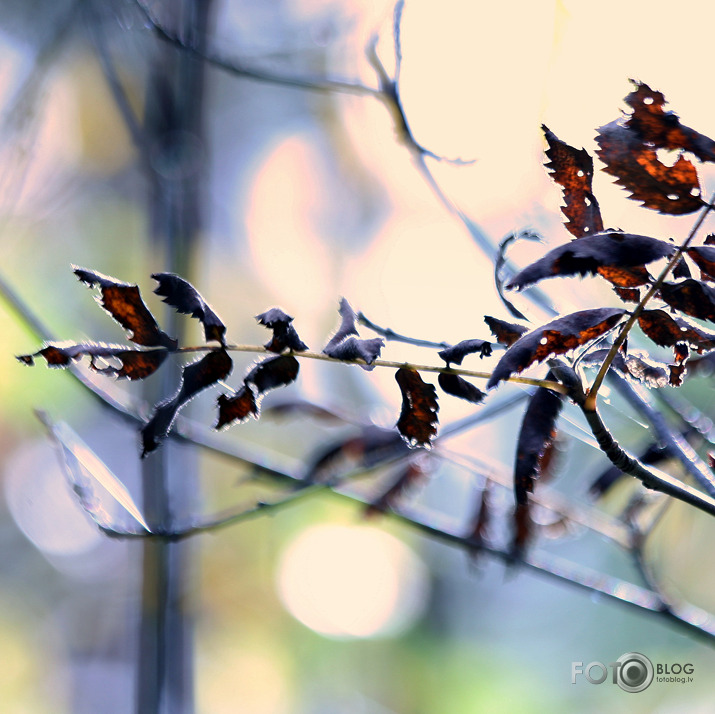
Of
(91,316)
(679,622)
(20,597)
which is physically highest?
(91,316)

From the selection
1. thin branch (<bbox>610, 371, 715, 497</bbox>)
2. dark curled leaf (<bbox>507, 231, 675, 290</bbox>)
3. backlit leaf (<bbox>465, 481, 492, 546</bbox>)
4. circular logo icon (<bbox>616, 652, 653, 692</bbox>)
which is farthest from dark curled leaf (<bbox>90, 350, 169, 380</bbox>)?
circular logo icon (<bbox>616, 652, 653, 692</bbox>)

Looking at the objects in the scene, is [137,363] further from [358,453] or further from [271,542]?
[271,542]

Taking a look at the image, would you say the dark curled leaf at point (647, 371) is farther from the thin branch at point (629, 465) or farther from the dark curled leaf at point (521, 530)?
the dark curled leaf at point (521, 530)

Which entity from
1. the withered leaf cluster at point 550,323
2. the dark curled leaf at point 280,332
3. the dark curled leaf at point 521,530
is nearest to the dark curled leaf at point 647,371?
the withered leaf cluster at point 550,323

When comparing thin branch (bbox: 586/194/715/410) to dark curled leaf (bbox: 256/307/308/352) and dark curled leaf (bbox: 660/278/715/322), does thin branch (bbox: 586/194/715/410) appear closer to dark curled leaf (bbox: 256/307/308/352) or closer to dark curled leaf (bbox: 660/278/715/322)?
dark curled leaf (bbox: 660/278/715/322)

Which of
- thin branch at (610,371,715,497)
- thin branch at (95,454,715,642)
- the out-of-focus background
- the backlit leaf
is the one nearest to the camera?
thin branch at (610,371,715,497)

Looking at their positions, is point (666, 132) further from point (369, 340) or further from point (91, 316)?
point (91, 316)

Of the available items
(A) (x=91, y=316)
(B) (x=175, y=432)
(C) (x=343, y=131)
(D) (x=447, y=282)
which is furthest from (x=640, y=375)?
(C) (x=343, y=131)
